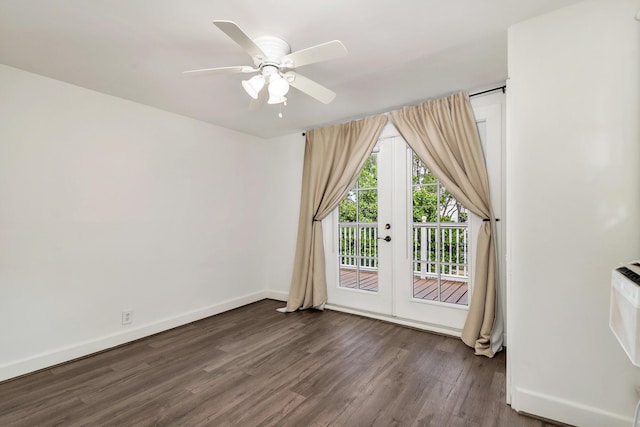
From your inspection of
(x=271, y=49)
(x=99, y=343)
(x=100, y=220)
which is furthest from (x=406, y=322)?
(x=100, y=220)

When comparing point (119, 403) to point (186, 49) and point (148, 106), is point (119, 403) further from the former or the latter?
point (148, 106)

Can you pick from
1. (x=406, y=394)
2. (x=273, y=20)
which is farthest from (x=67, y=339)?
(x=273, y=20)

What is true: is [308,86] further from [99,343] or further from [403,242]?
[99,343]

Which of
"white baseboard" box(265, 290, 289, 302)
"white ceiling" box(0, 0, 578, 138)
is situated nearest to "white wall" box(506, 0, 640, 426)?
"white ceiling" box(0, 0, 578, 138)

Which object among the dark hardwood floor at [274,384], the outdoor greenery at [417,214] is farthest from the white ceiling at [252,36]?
the dark hardwood floor at [274,384]

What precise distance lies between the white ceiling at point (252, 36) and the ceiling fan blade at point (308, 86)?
0.23m

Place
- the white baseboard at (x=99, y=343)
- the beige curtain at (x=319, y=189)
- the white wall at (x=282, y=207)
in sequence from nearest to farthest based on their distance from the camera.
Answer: the white baseboard at (x=99, y=343) < the beige curtain at (x=319, y=189) < the white wall at (x=282, y=207)

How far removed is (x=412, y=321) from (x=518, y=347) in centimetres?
148

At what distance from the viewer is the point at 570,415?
171cm

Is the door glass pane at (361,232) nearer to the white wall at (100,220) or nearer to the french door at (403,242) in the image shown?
the french door at (403,242)

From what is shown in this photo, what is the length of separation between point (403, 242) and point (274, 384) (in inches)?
78.0

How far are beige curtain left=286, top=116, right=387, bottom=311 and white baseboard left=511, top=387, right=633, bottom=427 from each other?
2366 mm

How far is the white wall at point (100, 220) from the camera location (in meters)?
2.39

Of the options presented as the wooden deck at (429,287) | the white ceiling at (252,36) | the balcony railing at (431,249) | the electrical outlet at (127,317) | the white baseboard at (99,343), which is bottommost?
the white baseboard at (99,343)
